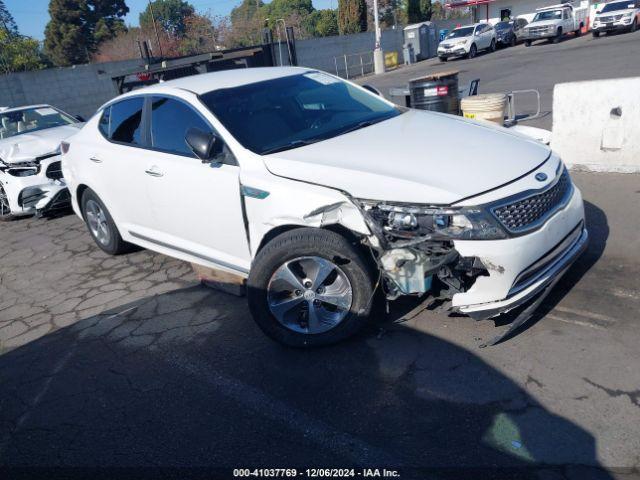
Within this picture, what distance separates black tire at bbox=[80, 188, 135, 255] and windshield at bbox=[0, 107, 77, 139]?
4065 mm

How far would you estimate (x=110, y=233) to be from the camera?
560 centimetres

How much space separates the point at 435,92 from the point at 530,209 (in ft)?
15.9

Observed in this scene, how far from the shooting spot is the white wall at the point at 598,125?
5859 millimetres

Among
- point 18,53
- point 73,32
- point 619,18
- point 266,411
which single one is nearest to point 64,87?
point 18,53

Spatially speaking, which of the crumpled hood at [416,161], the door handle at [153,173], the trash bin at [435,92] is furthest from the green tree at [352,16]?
the crumpled hood at [416,161]

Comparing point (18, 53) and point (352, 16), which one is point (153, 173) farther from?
point (18, 53)

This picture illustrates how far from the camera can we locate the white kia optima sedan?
10.4 feet

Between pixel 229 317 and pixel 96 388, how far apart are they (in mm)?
1063

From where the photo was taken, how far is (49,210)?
794 cm

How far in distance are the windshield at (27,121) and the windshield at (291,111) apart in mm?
6018

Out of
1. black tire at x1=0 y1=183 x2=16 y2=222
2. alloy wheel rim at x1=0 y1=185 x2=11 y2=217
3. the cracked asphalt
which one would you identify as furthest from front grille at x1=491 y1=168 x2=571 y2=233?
black tire at x1=0 y1=183 x2=16 y2=222

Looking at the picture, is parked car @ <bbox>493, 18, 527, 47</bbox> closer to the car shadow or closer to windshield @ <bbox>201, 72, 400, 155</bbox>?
windshield @ <bbox>201, 72, 400, 155</bbox>

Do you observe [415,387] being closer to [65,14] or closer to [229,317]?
[229,317]

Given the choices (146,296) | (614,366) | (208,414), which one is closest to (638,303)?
(614,366)
